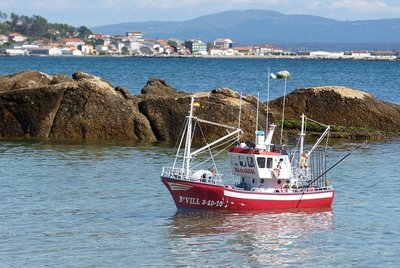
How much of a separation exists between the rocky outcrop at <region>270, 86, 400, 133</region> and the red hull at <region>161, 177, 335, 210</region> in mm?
22601

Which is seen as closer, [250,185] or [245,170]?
[245,170]

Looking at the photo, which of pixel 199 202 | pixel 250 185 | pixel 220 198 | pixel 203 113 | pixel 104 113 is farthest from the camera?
pixel 104 113

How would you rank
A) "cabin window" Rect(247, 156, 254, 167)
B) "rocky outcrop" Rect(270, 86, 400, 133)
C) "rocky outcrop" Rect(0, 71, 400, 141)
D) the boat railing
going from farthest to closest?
"rocky outcrop" Rect(270, 86, 400, 133) → "rocky outcrop" Rect(0, 71, 400, 141) → "cabin window" Rect(247, 156, 254, 167) → the boat railing

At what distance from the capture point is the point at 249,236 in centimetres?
2725

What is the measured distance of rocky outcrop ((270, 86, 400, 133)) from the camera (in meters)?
53.1

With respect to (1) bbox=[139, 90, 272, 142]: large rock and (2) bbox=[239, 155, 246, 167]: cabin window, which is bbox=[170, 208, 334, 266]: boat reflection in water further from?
(1) bbox=[139, 90, 272, 142]: large rock

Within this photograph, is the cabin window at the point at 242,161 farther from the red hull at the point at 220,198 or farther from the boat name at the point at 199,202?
the boat name at the point at 199,202

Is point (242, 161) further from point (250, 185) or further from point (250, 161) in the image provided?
point (250, 185)

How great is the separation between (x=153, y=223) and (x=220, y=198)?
2.55m

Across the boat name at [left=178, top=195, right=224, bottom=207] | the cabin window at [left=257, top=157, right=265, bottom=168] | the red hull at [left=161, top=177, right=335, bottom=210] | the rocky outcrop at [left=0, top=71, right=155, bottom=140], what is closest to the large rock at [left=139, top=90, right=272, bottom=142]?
the rocky outcrop at [left=0, top=71, right=155, bottom=140]

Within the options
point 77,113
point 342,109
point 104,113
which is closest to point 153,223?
point 104,113

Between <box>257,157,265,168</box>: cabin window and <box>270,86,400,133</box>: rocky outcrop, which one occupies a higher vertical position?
<box>257,157,265,168</box>: cabin window

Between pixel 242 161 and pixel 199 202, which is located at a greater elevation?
pixel 242 161

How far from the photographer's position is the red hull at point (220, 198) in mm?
30359
